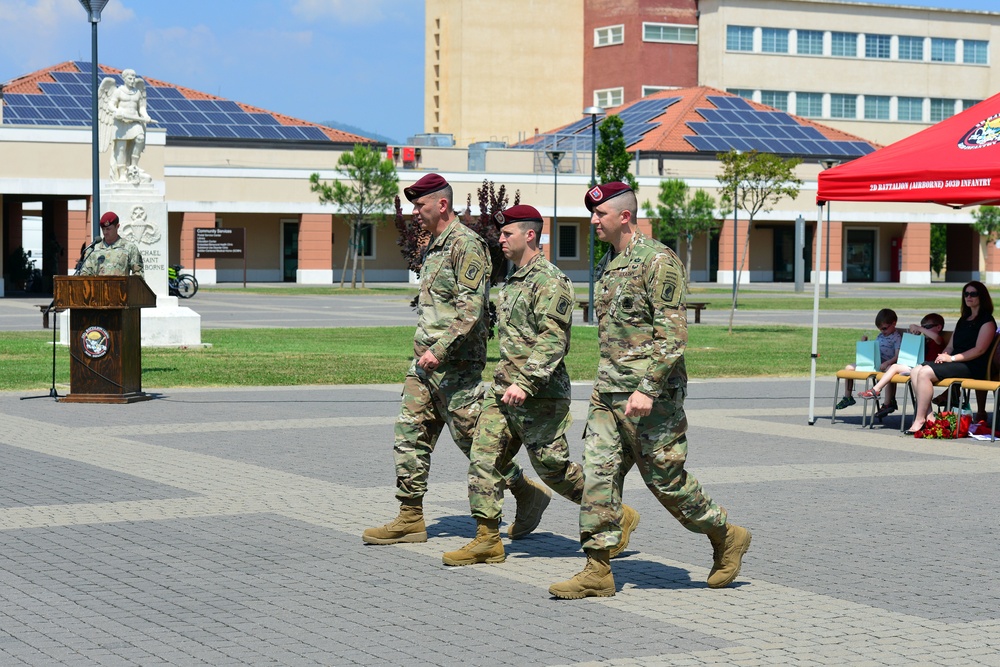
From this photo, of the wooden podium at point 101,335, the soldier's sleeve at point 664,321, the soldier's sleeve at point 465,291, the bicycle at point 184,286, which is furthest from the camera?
the bicycle at point 184,286

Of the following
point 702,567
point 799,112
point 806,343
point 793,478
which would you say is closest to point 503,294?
point 702,567

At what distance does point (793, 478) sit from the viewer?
35.6 ft

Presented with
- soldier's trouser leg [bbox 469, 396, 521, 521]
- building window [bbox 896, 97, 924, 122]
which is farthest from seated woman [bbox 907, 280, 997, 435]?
building window [bbox 896, 97, 924, 122]

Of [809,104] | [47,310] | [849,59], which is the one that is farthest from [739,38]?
[47,310]

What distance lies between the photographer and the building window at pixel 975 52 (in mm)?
97062

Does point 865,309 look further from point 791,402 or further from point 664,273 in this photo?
point 664,273

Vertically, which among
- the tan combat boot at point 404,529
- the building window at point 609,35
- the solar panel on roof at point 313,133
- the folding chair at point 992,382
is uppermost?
the building window at point 609,35

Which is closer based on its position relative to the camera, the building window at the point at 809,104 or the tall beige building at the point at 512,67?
the building window at the point at 809,104

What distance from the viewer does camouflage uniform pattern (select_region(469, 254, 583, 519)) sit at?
7.40 m

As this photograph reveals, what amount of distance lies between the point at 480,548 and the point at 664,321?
1718 millimetres

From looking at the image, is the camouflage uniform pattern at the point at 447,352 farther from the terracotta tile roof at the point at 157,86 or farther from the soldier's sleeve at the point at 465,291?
the terracotta tile roof at the point at 157,86

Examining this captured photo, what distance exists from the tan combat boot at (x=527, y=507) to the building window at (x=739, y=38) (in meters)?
87.1

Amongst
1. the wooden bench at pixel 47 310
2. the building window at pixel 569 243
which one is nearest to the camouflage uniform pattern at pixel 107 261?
the wooden bench at pixel 47 310

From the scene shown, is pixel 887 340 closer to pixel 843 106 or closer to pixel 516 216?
pixel 516 216
